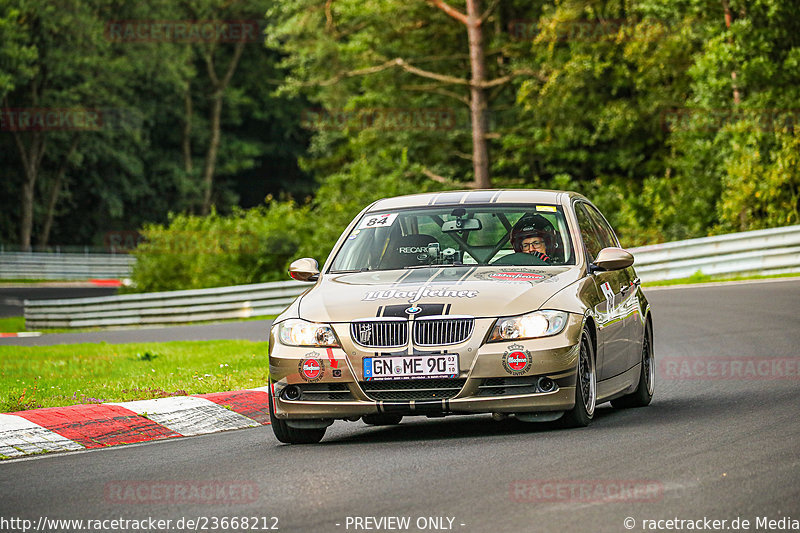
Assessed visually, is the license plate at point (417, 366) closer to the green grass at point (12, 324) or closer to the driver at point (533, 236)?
the driver at point (533, 236)

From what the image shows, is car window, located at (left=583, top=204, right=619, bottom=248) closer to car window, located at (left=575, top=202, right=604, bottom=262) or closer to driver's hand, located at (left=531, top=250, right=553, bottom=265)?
car window, located at (left=575, top=202, right=604, bottom=262)

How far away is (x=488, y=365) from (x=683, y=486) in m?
2.06

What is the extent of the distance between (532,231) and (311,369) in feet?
6.94

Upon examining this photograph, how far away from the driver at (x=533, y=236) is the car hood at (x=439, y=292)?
1.05 ft

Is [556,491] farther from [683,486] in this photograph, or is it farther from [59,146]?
[59,146]

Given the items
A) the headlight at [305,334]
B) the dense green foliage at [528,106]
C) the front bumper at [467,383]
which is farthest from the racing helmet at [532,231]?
the dense green foliage at [528,106]

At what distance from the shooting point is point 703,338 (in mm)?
15656

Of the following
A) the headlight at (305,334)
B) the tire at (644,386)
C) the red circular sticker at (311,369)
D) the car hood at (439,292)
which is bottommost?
the tire at (644,386)

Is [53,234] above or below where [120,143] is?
below

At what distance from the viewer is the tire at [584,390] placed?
8586 millimetres

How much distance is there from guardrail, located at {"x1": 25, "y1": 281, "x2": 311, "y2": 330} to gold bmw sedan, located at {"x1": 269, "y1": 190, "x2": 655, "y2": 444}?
19073 millimetres

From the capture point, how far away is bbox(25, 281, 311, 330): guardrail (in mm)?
29312

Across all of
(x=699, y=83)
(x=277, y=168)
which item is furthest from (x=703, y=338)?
(x=277, y=168)

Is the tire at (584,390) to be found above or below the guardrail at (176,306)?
above
